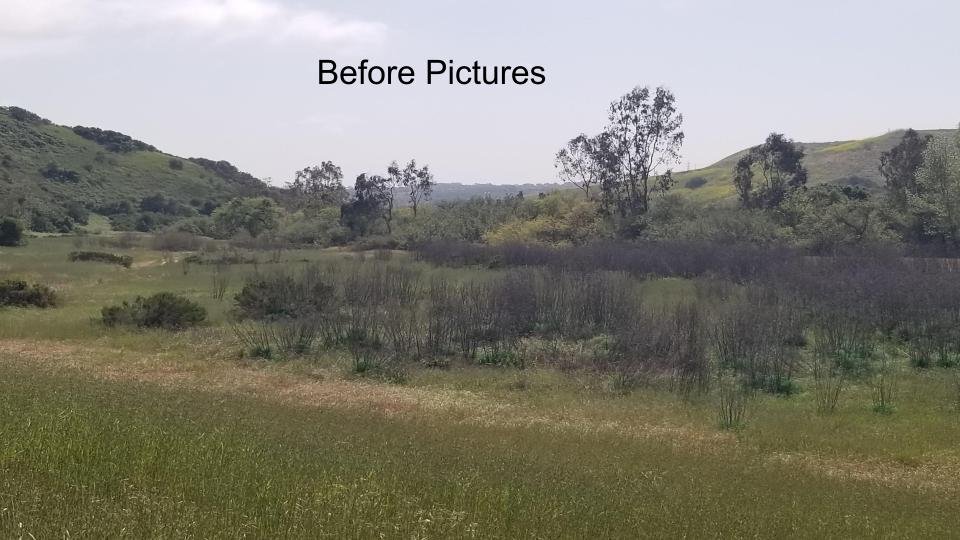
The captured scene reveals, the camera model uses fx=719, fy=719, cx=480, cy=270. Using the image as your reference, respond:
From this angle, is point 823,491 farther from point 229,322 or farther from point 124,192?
point 124,192

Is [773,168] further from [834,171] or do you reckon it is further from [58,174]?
[58,174]

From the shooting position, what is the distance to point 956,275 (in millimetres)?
22031

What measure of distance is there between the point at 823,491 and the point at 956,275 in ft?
58.4

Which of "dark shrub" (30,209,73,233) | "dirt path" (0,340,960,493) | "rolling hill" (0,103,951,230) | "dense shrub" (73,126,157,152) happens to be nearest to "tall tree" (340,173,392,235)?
"rolling hill" (0,103,951,230)

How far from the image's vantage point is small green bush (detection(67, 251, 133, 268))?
1550 inches

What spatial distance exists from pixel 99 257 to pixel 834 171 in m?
85.4

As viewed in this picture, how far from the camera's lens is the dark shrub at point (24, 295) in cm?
2351

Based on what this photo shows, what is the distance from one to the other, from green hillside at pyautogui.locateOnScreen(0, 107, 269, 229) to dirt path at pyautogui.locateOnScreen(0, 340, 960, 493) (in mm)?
53113

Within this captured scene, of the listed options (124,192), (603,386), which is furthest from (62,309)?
(124,192)

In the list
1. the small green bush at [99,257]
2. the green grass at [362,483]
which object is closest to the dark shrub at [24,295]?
the small green bush at [99,257]

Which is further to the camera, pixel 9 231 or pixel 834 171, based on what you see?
pixel 834 171

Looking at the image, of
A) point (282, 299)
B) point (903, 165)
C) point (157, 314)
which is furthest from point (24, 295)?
point (903, 165)

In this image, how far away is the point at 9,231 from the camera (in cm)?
4472

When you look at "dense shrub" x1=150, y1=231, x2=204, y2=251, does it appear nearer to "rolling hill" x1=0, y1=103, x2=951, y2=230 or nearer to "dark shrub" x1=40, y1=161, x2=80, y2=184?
"rolling hill" x1=0, y1=103, x2=951, y2=230
